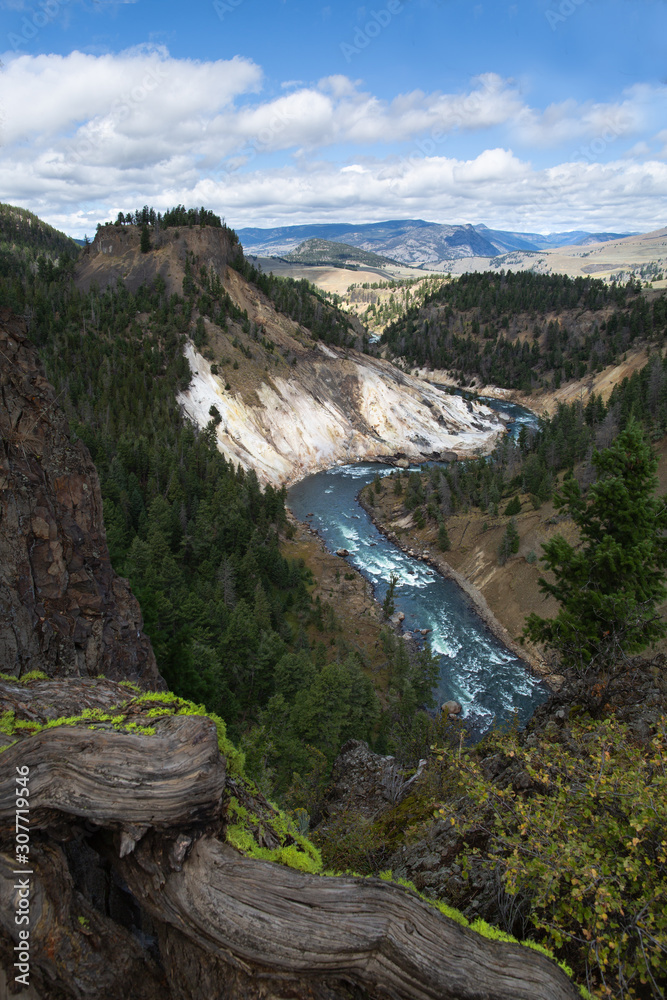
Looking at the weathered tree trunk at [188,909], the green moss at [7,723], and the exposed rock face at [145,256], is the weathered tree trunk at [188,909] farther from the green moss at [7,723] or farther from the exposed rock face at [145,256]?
the exposed rock face at [145,256]

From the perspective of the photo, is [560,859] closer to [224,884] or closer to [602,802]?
[602,802]

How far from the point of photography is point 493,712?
109ft

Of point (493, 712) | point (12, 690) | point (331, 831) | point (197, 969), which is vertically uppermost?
point (12, 690)

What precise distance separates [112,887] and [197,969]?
1534 mm

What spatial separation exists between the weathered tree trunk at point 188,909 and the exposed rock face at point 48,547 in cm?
796

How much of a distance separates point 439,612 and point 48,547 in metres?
36.3

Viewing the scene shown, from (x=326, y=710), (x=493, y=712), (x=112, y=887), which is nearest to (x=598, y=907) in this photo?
(x=112, y=887)

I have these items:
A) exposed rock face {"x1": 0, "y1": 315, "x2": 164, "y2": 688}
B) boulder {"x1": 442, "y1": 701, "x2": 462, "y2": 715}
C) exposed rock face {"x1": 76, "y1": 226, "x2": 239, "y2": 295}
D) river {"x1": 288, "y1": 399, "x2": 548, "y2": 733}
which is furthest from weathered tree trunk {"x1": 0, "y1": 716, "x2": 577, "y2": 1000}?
exposed rock face {"x1": 76, "y1": 226, "x2": 239, "y2": 295}

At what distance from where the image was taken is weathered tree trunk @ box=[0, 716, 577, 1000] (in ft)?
16.4

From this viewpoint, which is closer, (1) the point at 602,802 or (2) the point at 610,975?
(2) the point at 610,975

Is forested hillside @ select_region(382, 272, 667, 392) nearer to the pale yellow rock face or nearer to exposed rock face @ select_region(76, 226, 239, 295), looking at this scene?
the pale yellow rock face

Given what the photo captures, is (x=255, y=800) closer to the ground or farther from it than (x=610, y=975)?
farther from it

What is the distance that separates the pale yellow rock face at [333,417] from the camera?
A: 75938 millimetres

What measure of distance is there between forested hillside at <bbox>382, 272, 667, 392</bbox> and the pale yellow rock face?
40392 millimetres
